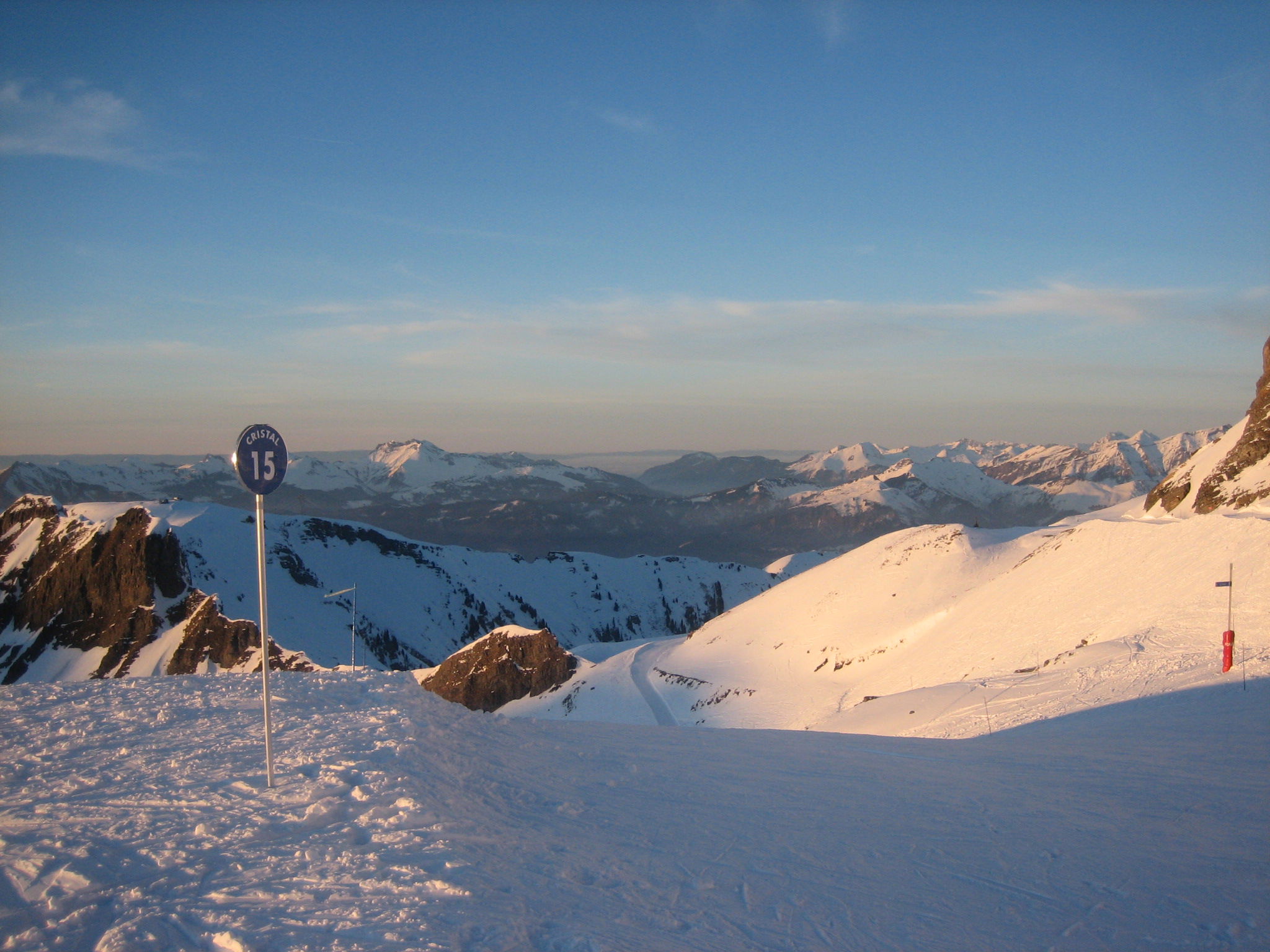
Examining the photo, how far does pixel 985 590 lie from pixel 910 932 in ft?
132

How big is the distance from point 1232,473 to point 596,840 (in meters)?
37.7

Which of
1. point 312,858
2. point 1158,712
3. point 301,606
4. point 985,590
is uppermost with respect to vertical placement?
point 312,858

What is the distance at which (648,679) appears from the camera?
188 feet

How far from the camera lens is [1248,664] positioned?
1455 centimetres

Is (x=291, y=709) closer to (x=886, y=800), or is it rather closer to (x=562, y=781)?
(x=562, y=781)

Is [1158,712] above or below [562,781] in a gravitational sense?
below

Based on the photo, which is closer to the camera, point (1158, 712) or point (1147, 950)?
point (1147, 950)

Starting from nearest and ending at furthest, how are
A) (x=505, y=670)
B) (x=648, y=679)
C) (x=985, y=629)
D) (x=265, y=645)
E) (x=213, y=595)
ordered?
(x=265, y=645) → (x=985, y=629) → (x=648, y=679) → (x=505, y=670) → (x=213, y=595)

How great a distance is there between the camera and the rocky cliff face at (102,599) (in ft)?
284

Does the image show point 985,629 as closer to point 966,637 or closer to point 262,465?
point 966,637

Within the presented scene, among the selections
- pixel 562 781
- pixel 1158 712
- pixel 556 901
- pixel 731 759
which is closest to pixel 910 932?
pixel 556 901

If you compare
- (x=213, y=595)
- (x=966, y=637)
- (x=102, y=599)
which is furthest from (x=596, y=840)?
(x=102, y=599)

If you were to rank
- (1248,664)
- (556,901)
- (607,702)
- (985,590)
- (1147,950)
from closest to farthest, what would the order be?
(1147,950) → (556,901) → (1248,664) → (985,590) → (607,702)

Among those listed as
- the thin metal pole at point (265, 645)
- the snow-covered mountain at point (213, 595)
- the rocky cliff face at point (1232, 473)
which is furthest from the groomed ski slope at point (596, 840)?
the snow-covered mountain at point (213, 595)
